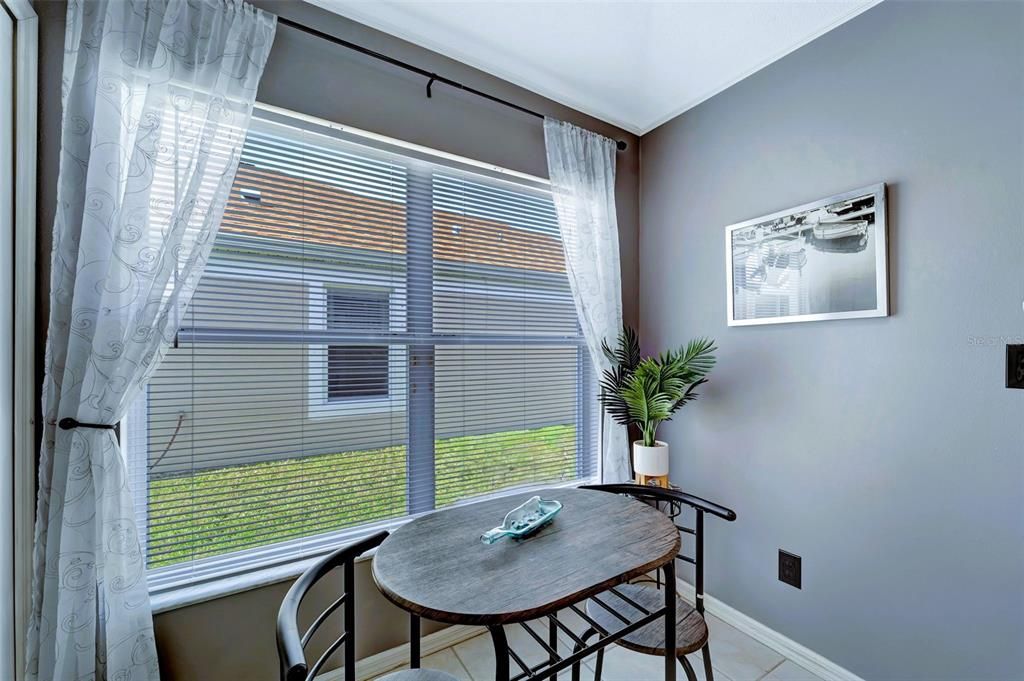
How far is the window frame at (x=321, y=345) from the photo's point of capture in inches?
61.2

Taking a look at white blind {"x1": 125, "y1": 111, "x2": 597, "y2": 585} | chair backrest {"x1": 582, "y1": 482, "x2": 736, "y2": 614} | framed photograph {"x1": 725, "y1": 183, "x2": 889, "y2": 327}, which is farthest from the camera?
framed photograph {"x1": 725, "y1": 183, "x2": 889, "y2": 327}

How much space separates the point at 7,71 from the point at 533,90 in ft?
6.40

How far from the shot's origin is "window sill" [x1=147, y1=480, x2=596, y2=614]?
1506 millimetres

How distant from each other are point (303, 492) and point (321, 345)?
1.95 feet

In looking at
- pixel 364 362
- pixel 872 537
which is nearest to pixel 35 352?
pixel 364 362

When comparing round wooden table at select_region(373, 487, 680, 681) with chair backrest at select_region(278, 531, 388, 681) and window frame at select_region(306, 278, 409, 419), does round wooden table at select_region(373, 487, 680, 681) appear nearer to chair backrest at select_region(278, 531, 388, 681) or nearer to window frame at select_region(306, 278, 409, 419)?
chair backrest at select_region(278, 531, 388, 681)

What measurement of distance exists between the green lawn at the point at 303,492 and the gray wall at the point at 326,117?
0.68 ft

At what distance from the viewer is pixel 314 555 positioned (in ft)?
5.79

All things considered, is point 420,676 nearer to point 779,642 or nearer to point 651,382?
point 651,382

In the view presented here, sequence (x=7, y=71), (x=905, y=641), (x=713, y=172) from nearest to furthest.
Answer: (x=7, y=71), (x=905, y=641), (x=713, y=172)

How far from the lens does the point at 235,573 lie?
1620 mm

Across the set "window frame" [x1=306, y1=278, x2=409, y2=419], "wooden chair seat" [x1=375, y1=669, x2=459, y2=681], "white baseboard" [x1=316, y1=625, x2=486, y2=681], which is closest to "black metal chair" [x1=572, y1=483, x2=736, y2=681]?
"wooden chair seat" [x1=375, y1=669, x2=459, y2=681]

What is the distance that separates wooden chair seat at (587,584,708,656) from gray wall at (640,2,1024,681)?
2.93 feet

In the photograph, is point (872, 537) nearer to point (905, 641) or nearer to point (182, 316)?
point (905, 641)
